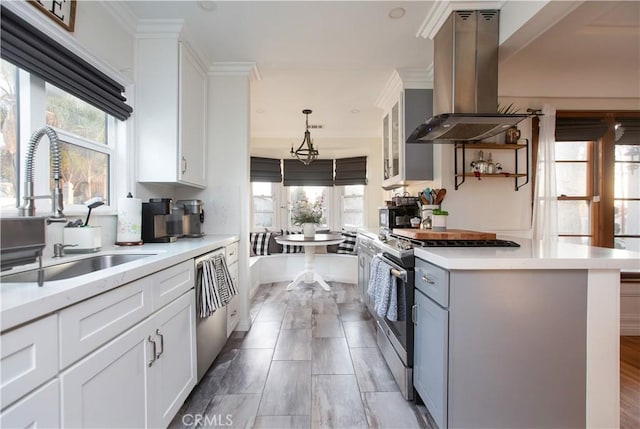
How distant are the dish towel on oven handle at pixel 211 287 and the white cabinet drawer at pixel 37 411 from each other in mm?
949

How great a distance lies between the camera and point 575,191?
2.89 metres

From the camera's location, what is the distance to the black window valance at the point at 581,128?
2812 mm

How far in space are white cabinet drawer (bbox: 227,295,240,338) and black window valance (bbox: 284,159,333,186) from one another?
2814 mm

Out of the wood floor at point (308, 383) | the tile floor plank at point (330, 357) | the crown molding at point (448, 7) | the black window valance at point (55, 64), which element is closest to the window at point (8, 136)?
the black window valance at point (55, 64)

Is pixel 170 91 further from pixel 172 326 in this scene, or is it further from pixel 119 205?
pixel 172 326

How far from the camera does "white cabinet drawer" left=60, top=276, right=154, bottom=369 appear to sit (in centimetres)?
80

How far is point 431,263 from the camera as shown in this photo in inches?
57.4

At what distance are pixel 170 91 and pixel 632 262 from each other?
296 cm

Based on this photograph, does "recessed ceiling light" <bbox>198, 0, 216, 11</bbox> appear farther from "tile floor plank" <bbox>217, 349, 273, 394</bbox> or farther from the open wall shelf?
"tile floor plank" <bbox>217, 349, 273, 394</bbox>

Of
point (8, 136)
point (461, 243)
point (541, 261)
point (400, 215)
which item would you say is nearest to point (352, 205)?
point (400, 215)

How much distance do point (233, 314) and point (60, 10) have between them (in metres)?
2.31

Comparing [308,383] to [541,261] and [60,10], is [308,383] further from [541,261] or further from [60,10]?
[60,10]

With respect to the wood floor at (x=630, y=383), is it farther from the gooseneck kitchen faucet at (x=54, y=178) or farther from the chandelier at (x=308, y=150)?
the chandelier at (x=308, y=150)

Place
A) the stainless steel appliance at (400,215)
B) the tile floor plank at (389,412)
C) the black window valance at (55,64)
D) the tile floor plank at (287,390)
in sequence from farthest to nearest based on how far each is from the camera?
the stainless steel appliance at (400,215) → the tile floor plank at (287,390) → the tile floor plank at (389,412) → the black window valance at (55,64)
